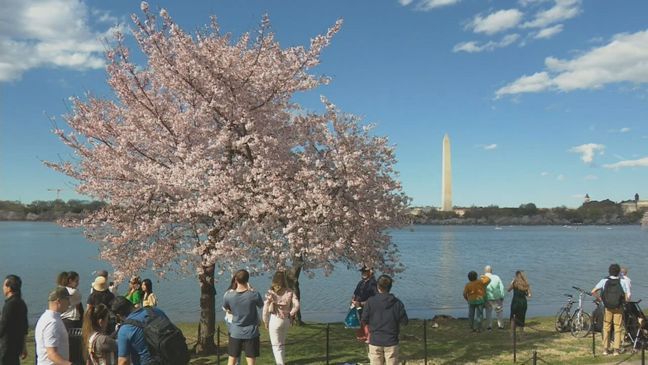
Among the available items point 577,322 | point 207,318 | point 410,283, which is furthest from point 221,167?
point 410,283

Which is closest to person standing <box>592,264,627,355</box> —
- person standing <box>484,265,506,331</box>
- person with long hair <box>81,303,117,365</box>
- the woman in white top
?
person standing <box>484,265,506,331</box>

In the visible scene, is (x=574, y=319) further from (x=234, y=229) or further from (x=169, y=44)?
(x=169, y=44)

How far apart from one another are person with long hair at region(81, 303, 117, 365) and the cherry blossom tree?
5905 millimetres

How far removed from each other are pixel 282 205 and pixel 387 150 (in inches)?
121

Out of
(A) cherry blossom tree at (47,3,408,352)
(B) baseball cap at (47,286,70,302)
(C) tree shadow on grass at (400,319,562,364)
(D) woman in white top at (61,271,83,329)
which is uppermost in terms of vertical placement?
(A) cherry blossom tree at (47,3,408,352)

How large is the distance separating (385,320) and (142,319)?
152 inches

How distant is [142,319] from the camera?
6.26m

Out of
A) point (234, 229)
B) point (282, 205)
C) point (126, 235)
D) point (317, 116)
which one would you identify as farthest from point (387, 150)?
point (126, 235)

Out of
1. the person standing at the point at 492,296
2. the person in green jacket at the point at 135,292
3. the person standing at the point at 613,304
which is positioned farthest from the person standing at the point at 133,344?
the person standing at the point at 492,296

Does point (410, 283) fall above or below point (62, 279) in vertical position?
below

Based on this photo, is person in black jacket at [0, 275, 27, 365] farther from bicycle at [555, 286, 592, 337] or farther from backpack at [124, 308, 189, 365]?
bicycle at [555, 286, 592, 337]

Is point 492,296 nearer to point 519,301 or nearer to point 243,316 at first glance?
point 519,301

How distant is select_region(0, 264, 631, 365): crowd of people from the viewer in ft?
21.1

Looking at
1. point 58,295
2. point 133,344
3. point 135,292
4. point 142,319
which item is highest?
point 58,295
